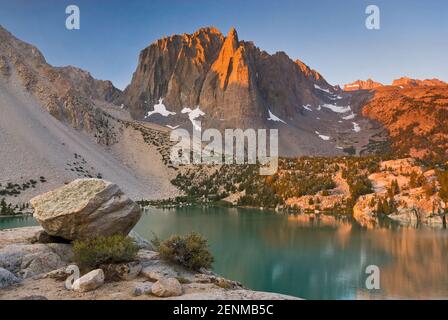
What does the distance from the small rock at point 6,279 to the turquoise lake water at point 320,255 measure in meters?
15.5

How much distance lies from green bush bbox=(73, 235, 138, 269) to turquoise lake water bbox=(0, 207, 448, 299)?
1312 cm

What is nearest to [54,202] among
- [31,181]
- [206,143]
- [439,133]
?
[31,181]

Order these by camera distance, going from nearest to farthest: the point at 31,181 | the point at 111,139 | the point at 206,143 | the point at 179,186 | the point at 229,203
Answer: the point at 31,181, the point at 229,203, the point at 179,186, the point at 111,139, the point at 206,143

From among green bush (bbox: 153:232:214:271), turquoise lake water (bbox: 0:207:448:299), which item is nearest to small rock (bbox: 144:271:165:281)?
green bush (bbox: 153:232:214:271)

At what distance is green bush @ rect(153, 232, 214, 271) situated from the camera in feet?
55.0

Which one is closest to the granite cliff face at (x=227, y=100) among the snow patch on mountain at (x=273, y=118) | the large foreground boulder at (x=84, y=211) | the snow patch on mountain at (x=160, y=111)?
the snow patch on mountain at (x=273, y=118)

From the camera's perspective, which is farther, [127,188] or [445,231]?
[127,188]

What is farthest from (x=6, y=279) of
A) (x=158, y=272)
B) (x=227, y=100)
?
(x=227, y=100)

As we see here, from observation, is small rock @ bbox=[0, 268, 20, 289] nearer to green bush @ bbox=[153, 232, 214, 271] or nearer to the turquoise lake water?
green bush @ bbox=[153, 232, 214, 271]

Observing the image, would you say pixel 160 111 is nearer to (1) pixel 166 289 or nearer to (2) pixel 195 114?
(2) pixel 195 114

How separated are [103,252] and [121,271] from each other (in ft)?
3.04
